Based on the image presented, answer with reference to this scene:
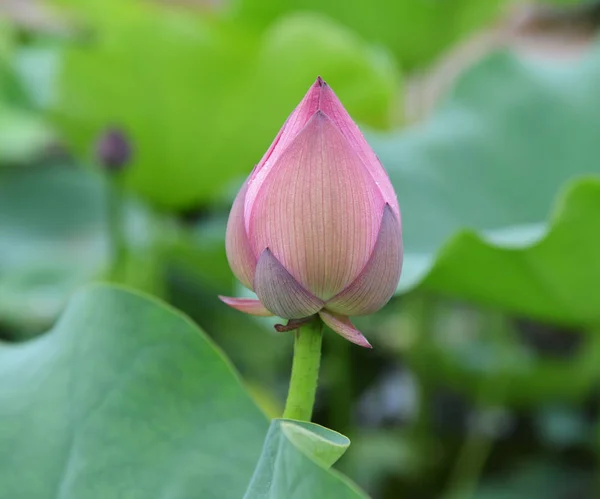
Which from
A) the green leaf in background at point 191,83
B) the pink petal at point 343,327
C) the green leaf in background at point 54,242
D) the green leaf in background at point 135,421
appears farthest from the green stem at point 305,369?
the green leaf in background at point 191,83

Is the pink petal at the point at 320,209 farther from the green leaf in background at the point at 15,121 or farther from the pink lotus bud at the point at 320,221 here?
the green leaf in background at the point at 15,121

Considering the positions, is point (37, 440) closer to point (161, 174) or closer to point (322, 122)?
point (322, 122)

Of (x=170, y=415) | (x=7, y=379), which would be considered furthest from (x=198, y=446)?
(x=7, y=379)

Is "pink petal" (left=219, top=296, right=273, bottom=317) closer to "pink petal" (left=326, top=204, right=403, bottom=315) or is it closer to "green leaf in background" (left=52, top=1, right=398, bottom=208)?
"pink petal" (left=326, top=204, right=403, bottom=315)

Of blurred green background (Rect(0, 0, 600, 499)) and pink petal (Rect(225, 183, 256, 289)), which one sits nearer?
pink petal (Rect(225, 183, 256, 289))

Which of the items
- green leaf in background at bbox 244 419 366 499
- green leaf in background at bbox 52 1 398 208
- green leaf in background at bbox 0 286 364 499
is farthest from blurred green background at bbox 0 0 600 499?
green leaf in background at bbox 244 419 366 499

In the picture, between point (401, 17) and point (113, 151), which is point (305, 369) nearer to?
point (113, 151)

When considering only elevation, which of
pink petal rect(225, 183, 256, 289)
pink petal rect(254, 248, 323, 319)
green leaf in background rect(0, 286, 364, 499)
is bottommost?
green leaf in background rect(0, 286, 364, 499)
